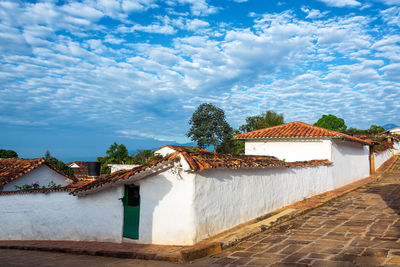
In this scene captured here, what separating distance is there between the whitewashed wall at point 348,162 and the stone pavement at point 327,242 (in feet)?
20.4

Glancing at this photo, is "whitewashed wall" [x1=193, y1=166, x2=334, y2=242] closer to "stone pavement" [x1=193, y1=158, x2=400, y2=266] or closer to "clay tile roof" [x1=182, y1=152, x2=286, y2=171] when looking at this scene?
"clay tile roof" [x1=182, y1=152, x2=286, y2=171]

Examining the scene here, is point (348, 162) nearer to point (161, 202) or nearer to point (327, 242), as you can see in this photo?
point (327, 242)

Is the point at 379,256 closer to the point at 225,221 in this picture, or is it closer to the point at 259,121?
the point at 225,221

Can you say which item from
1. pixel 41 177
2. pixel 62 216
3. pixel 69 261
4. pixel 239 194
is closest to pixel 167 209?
pixel 239 194

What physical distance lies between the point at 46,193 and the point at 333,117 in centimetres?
5953

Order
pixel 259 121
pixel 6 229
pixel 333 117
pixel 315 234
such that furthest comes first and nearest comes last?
pixel 333 117 < pixel 259 121 < pixel 6 229 < pixel 315 234

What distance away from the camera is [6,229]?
→ 1135 centimetres

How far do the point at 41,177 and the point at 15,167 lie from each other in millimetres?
1314

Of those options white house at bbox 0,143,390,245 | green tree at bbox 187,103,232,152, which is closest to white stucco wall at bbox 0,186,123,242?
white house at bbox 0,143,390,245

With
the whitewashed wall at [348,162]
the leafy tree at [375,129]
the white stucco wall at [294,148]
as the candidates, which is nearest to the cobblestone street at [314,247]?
the white stucco wall at [294,148]

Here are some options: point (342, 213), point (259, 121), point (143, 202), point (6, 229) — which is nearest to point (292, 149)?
point (342, 213)

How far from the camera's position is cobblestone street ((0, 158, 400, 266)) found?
215 inches

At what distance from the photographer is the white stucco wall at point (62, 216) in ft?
26.9

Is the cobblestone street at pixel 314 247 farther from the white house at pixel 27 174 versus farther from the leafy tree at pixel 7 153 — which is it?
the leafy tree at pixel 7 153
